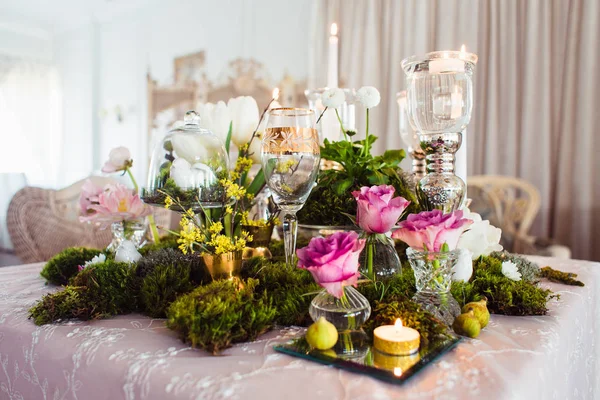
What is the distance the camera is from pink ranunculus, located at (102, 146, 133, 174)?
91cm

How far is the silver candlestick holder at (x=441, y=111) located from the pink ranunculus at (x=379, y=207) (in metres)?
0.19

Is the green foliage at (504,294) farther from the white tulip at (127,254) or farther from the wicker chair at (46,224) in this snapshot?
the wicker chair at (46,224)

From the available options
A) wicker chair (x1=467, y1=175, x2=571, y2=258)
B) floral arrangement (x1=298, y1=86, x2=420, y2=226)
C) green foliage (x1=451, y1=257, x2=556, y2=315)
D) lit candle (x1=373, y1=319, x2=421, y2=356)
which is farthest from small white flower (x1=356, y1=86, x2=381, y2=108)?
wicker chair (x1=467, y1=175, x2=571, y2=258)

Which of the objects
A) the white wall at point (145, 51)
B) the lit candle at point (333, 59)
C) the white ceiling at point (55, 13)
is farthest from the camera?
the white ceiling at point (55, 13)

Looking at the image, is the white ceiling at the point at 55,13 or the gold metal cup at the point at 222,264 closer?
the gold metal cup at the point at 222,264

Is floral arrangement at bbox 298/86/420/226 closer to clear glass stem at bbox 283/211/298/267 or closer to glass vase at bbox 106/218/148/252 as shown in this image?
clear glass stem at bbox 283/211/298/267

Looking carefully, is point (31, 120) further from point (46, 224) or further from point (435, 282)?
point (435, 282)

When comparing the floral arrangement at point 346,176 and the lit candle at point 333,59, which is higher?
the lit candle at point 333,59

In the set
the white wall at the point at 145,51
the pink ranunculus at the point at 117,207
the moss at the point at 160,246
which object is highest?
the white wall at the point at 145,51

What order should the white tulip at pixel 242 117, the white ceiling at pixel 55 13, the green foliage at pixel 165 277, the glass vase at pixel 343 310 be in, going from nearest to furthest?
the glass vase at pixel 343 310, the green foliage at pixel 165 277, the white tulip at pixel 242 117, the white ceiling at pixel 55 13

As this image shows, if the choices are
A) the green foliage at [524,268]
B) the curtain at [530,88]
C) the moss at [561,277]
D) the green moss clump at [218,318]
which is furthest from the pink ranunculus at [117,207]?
the curtain at [530,88]

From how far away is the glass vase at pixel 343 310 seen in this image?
511 millimetres

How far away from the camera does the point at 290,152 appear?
27.1 inches

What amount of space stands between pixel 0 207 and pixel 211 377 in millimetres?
4786
